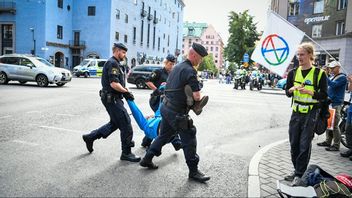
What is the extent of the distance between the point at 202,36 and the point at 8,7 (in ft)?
322

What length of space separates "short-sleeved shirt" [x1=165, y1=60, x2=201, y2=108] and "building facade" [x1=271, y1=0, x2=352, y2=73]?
27308 mm

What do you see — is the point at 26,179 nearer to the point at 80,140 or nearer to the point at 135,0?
the point at 80,140

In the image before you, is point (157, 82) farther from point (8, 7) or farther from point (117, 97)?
point (8, 7)

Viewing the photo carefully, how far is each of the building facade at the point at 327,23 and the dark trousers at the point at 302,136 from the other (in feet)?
87.2

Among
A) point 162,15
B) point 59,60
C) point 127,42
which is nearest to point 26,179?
point 59,60

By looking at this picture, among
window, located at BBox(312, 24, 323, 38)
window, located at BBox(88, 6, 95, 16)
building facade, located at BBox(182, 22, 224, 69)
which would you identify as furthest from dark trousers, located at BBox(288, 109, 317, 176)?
building facade, located at BBox(182, 22, 224, 69)

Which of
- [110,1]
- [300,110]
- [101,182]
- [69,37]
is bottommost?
[101,182]

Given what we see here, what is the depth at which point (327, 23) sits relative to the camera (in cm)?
3484

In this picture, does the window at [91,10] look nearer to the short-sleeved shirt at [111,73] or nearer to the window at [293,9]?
the window at [293,9]

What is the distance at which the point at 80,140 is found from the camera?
20.4 ft

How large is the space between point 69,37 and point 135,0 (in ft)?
44.8

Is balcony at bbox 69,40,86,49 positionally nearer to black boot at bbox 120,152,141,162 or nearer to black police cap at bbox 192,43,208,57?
black boot at bbox 120,152,141,162

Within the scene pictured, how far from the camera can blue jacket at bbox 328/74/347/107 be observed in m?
6.02

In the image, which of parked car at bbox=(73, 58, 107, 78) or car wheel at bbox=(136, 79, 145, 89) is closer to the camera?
car wheel at bbox=(136, 79, 145, 89)
